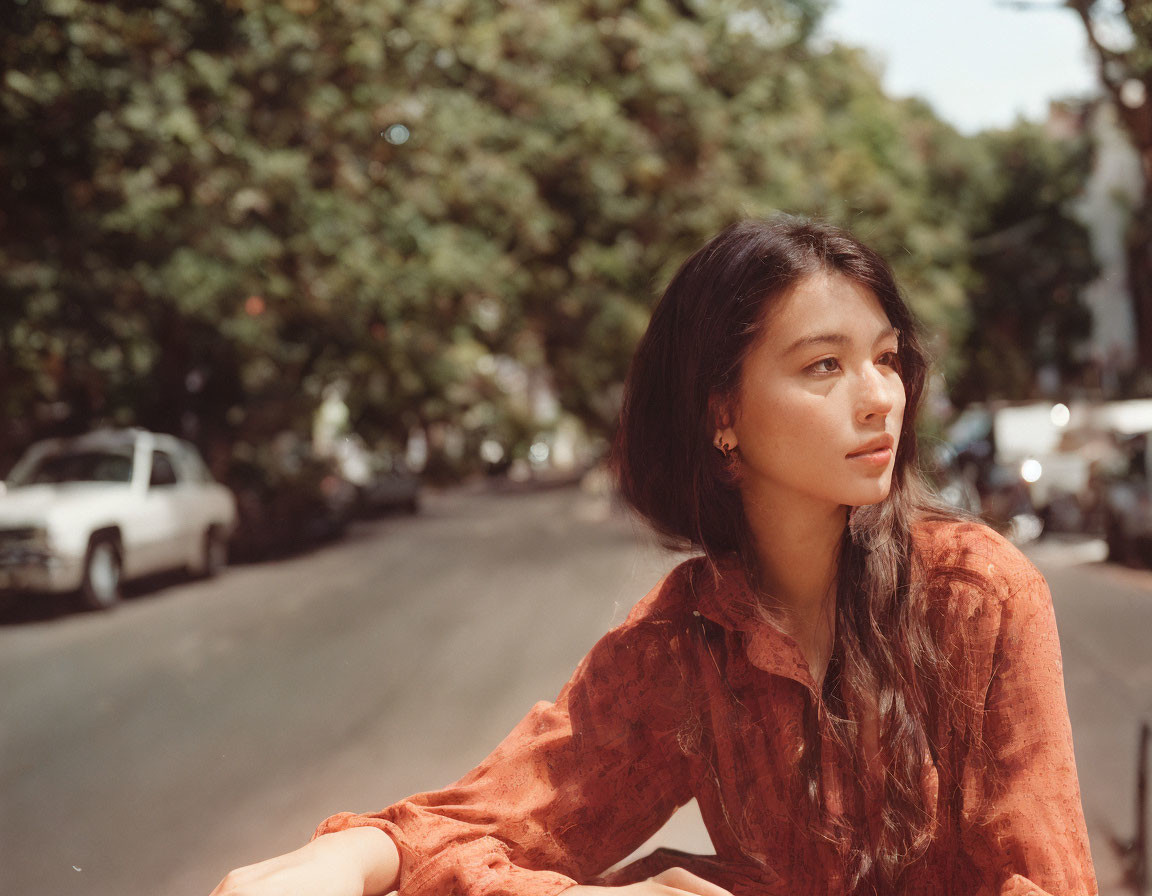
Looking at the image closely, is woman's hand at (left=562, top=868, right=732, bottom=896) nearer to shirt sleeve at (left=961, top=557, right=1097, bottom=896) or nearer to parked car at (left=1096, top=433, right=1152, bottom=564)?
shirt sleeve at (left=961, top=557, right=1097, bottom=896)

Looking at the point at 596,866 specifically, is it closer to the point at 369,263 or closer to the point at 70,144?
the point at 70,144

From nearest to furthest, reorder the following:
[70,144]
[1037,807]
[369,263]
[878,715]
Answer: [1037,807], [878,715], [70,144], [369,263]

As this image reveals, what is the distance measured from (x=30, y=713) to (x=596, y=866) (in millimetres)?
6796

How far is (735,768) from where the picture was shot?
159 cm

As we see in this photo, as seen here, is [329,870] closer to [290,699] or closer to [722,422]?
[722,422]

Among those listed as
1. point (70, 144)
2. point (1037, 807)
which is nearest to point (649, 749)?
point (1037, 807)

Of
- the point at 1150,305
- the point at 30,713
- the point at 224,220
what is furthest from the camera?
the point at 224,220

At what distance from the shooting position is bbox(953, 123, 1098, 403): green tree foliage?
3147cm

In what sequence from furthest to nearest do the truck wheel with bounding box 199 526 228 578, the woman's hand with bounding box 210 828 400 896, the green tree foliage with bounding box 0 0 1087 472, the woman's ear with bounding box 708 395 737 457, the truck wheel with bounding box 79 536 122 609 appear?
the truck wheel with bounding box 199 526 228 578, the truck wheel with bounding box 79 536 122 609, the green tree foliage with bounding box 0 0 1087 472, the woman's ear with bounding box 708 395 737 457, the woman's hand with bounding box 210 828 400 896

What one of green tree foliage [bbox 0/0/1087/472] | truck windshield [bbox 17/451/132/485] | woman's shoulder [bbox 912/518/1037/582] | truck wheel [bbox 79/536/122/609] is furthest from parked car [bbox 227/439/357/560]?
woman's shoulder [bbox 912/518/1037/582]

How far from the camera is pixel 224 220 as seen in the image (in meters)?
12.9

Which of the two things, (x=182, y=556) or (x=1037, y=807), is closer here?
(x=1037, y=807)

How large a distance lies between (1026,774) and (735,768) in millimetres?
347

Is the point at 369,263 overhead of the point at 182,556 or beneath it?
overhead
